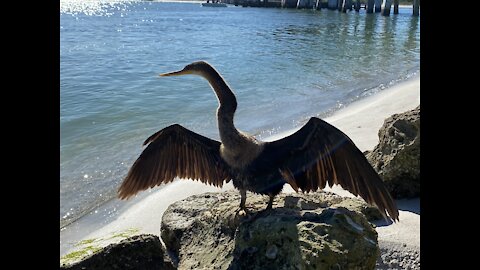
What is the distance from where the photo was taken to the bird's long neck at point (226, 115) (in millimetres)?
3400

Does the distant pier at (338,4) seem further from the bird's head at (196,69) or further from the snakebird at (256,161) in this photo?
the snakebird at (256,161)

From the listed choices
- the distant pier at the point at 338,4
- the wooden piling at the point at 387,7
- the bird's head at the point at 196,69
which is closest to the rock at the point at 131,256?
the bird's head at the point at 196,69

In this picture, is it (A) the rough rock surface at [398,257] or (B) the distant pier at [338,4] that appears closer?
(A) the rough rock surface at [398,257]

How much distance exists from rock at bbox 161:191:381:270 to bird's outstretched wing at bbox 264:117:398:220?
8.4 inches

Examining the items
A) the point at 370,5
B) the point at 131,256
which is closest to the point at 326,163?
the point at 131,256

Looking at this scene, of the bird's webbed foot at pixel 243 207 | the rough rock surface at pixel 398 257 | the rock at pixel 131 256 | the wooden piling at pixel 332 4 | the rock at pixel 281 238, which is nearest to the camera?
the rock at pixel 281 238

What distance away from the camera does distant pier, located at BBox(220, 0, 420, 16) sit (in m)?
51.4

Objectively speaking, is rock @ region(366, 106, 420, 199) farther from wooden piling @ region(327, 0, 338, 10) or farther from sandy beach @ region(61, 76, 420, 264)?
wooden piling @ region(327, 0, 338, 10)

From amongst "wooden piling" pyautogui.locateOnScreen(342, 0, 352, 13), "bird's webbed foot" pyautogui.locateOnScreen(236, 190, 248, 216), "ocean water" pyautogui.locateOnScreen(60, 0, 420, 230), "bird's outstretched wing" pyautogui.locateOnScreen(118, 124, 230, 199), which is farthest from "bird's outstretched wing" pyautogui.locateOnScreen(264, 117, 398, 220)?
"wooden piling" pyautogui.locateOnScreen(342, 0, 352, 13)

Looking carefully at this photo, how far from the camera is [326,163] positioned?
10.7 feet

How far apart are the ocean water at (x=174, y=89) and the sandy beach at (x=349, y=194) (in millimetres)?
506

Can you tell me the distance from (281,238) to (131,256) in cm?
112

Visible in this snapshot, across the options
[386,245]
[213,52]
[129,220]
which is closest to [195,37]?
[213,52]
